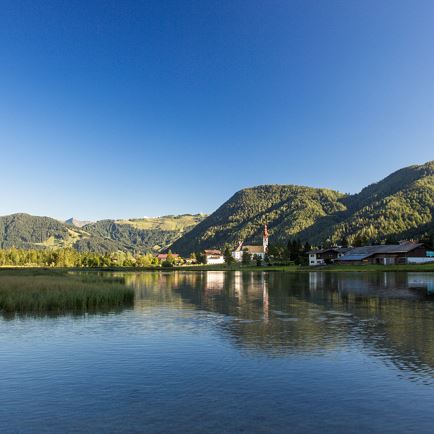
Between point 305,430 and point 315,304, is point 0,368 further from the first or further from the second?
point 315,304

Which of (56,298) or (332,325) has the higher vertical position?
(56,298)

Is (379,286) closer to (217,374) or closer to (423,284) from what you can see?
(423,284)

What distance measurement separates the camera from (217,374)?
2423cm

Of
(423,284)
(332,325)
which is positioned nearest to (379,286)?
(423,284)

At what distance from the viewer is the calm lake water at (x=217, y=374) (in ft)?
56.6

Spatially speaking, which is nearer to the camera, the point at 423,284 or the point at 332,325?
the point at 332,325

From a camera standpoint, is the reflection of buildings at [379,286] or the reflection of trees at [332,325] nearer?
the reflection of trees at [332,325]

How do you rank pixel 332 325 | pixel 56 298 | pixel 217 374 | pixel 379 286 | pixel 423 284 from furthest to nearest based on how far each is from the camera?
pixel 423 284 → pixel 379 286 → pixel 56 298 → pixel 332 325 → pixel 217 374

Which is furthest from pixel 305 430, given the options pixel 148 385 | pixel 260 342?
pixel 260 342

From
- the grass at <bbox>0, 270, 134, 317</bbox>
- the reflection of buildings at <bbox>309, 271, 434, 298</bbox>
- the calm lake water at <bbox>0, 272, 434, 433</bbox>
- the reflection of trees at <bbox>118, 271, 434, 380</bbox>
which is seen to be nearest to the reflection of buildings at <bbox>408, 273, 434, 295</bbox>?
the reflection of buildings at <bbox>309, 271, 434, 298</bbox>

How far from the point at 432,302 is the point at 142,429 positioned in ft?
171

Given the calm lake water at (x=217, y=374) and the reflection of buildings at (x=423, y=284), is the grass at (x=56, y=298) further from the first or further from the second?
the reflection of buildings at (x=423, y=284)

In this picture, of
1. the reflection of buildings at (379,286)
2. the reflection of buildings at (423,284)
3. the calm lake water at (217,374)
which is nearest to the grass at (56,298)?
the calm lake water at (217,374)

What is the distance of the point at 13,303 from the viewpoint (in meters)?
50.9
